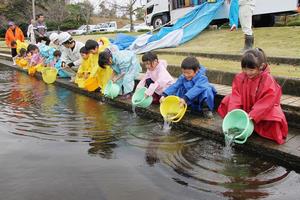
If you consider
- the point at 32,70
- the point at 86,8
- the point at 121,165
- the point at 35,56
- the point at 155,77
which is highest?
the point at 86,8

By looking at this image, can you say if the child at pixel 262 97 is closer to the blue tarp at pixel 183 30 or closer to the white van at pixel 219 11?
the blue tarp at pixel 183 30

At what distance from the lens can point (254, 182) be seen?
137 inches

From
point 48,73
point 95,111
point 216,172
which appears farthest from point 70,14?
point 216,172

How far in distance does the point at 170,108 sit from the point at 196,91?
1.39 ft

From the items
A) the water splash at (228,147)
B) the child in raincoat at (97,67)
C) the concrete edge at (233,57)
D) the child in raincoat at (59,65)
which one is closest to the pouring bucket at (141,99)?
the child in raincoat at (97,67)

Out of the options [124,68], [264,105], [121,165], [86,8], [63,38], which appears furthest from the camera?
[86,8]

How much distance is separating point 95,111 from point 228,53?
11.2 feet

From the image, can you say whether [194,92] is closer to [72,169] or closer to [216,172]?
[216,172]

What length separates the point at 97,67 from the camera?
7.57 metres

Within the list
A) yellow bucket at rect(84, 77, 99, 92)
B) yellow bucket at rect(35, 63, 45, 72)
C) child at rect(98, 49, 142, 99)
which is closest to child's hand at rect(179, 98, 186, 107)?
child at rect(98, 49, 142, 99)

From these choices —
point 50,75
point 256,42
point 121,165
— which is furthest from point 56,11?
point 121,165

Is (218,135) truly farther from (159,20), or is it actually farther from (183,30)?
(159,20)

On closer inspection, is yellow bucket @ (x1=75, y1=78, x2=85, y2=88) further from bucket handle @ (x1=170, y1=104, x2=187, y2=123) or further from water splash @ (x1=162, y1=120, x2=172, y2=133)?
bucket handle @ (x1=170, y1=104, x2=187, y2=123)

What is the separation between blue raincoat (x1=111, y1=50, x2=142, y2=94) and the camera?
701 cm
